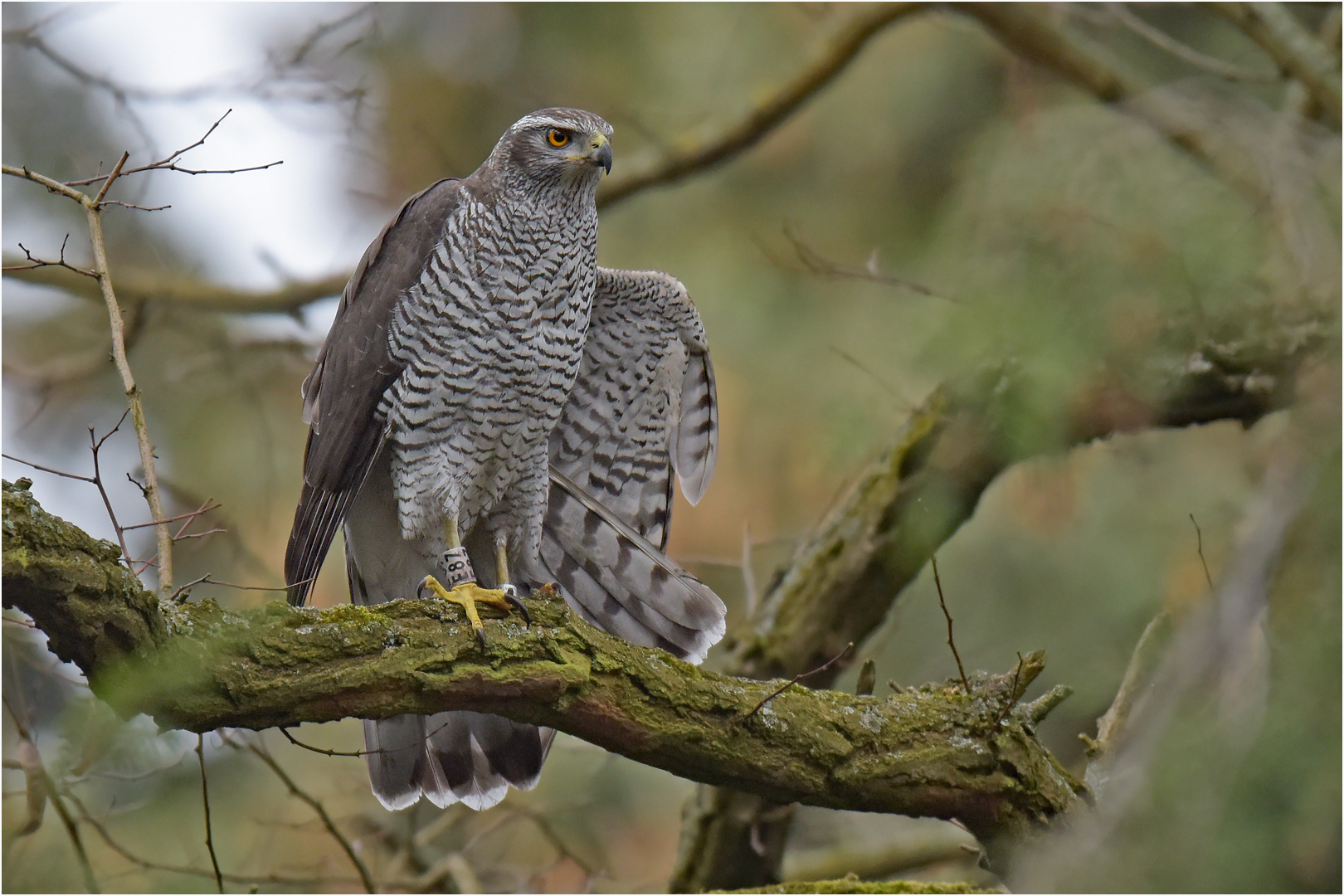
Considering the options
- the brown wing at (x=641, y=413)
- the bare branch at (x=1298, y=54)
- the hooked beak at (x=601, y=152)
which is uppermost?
the hooked beak at (x=601, y=152)

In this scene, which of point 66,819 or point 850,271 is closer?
point 66,819

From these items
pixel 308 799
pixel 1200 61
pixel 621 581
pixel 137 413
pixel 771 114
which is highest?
pixel 771 114

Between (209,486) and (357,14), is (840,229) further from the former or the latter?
(209,486)

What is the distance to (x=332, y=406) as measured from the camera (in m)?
3.40

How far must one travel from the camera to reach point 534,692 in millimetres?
2477

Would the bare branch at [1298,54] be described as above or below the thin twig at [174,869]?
above

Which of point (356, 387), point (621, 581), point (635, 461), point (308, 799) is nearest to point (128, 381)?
point (356, 387)

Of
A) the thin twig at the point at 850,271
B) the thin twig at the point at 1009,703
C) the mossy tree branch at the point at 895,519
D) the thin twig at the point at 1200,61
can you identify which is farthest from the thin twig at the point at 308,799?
the thin twig at the point at 1200,61

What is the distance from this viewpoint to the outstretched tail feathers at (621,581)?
3.66 meters

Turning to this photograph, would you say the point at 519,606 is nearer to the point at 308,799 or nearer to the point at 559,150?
the point at 308,799

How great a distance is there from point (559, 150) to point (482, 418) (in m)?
0.89

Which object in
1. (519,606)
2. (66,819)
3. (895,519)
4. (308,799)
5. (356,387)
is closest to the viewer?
(66,819)

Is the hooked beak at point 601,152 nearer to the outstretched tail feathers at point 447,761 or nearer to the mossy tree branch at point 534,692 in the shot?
the mossy tree branch at point 534,692

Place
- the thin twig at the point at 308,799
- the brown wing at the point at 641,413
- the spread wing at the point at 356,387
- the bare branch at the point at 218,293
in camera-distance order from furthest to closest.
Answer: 1. the bare branch at the point at 218,293
2. the brown wing at the point at 641,413
3. the spread wing at the point at 356,387
4. the thin twig at the point at 308,799
